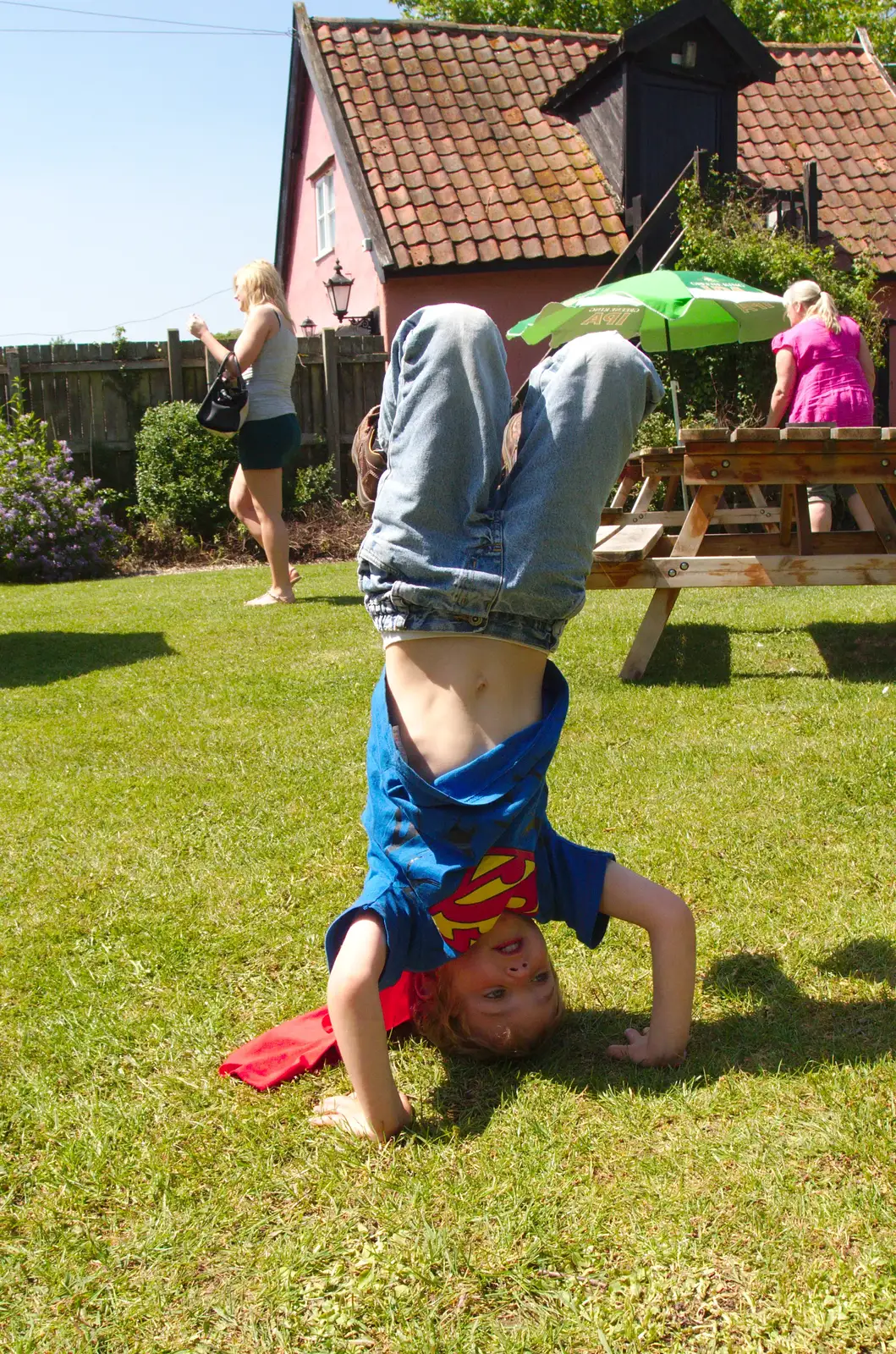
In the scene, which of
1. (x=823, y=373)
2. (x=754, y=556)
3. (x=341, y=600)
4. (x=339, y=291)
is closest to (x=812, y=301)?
(x=823, y=373)

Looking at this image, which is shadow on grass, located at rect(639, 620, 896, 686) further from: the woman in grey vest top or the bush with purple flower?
the bush with purple flower

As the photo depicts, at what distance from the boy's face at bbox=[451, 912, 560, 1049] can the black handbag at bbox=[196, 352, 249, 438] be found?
5.40 metres

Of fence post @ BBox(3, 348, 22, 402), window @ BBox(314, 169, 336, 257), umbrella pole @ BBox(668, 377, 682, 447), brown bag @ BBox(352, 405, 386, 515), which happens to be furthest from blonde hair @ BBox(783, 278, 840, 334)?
window @ BBox(314, 169, 336, 257)

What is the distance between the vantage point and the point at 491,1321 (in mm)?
1667

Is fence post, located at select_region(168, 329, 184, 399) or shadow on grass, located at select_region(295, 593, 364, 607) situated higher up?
fence post, located at select_region(168, 329, 184, 399)

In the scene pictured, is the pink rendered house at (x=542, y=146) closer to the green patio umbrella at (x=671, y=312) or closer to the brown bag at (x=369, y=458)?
the green patio umbrella at (x=671, y=312)

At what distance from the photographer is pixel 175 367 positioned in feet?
44.3

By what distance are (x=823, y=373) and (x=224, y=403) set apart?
3.81 metres

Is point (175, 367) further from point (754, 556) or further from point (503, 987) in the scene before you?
point (503, 987)

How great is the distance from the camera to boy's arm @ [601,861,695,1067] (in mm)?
2293

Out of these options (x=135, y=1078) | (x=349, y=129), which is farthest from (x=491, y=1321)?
(x=349, y=129)

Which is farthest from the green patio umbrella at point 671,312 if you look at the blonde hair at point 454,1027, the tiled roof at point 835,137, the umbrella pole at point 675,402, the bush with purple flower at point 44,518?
the blonde hair at point 454,1027

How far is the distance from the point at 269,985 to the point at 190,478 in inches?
418

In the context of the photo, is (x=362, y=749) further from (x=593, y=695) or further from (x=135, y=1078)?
(x=135, y=1078)
